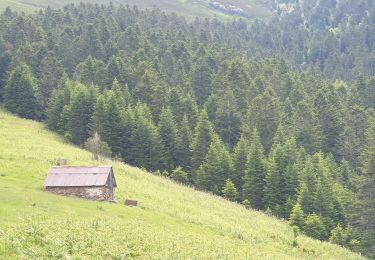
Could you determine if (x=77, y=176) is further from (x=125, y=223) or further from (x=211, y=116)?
(x=211, y=116)

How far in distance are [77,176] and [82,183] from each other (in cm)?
94

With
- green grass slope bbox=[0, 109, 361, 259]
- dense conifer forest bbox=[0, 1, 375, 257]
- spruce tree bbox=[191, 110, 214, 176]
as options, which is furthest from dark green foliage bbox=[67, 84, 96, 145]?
spruce tree bbox=[191, 110, 214, 176]

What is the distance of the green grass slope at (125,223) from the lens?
28.3 metres

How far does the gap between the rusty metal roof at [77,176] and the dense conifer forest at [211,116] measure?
26477 millimetres

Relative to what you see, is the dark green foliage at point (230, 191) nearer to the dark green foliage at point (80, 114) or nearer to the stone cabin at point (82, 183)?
the dark green foliage at point (80, 114)

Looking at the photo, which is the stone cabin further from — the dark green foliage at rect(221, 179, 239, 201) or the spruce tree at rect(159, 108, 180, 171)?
the spruce tree at rect(159, 108, 180, 171)

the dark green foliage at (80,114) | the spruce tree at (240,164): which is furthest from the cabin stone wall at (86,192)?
the dark green foliage at (80,114)

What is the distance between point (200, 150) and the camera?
9156 cm

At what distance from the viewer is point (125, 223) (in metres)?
39.5

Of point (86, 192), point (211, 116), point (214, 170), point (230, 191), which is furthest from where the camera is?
point (211, 116)

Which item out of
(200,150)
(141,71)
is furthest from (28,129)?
(141,71)

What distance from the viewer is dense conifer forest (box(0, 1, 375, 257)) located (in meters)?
75.5

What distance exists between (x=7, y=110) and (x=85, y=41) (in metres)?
36.5

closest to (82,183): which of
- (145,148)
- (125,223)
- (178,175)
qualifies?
(125,223)
